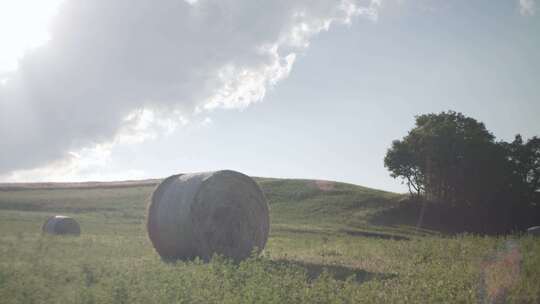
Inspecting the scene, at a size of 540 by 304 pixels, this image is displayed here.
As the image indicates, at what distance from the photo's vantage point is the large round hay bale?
14.2m

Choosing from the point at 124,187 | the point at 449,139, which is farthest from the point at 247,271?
the point at 124,187

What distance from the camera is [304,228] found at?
30.1 m

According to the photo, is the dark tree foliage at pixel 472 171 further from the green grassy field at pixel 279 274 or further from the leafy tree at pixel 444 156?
the green grassy field at pixel 279 274

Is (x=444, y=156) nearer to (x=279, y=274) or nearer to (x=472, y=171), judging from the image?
(x=472, y=171)

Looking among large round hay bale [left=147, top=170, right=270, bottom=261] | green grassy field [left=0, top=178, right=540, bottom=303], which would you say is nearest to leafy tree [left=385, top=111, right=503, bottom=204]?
green grassy field [left=0, top=178, right=540, bottom=303]

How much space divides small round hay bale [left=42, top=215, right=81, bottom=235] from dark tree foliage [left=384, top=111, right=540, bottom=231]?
2816 centimetres

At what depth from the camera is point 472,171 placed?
4203cm

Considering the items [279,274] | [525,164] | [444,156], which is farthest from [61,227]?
[525,164]

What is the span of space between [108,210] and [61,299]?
3046 centimetres

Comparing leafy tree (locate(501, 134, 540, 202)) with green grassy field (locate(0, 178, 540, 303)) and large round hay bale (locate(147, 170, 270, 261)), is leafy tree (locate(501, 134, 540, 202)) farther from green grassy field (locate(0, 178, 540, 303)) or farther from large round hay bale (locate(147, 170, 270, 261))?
large round hay bale (locate(147, 170, 270, 261))

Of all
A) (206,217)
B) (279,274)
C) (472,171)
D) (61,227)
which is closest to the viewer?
(279,274)

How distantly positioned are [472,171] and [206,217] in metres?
32.6

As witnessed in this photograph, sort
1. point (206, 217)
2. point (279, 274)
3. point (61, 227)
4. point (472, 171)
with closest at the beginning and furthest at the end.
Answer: point (279, 274), point (206, 217), point (61, 227), point (472, 171)

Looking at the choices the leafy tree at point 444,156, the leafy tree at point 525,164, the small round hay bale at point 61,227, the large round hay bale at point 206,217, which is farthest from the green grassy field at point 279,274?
the leafy tree at point 525,164
